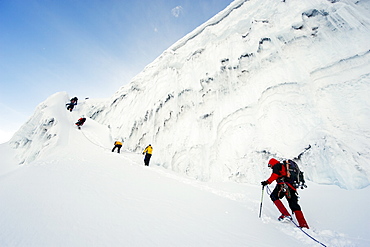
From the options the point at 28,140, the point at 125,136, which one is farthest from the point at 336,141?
the point at 28,140

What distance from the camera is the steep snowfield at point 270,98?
5.73 meters

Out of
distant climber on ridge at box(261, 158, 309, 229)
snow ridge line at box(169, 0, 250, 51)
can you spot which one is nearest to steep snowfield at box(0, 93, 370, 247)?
distant climber on ridge at box(261, 158, 309, 229)

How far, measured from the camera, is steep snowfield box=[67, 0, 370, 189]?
573 centimetres

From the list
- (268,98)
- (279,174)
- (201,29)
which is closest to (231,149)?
(268,98)

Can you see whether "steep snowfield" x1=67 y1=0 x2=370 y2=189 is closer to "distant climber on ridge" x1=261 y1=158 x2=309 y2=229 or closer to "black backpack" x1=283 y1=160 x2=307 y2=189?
"black backpack" x1=283 y1=160 x2=307 y2=189

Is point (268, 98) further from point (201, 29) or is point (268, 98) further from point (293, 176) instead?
point (201, 29)

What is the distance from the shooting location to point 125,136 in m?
15.3

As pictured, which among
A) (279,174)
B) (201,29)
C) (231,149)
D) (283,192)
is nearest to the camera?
(283,192)

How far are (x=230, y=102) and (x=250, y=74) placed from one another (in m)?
1.89

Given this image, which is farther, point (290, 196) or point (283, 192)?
Answer: point (283, 192)

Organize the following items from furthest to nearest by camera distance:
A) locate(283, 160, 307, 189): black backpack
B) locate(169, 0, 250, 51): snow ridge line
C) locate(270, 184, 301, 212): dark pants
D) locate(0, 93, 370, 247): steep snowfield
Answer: locate(169, 0, 250, 51): snow ridge line, locate(283, 160, 307, 189): black backpack, locate(270, 184, 301, 212): dark pants, locate(0, 93, 370, 247): steep snowfield

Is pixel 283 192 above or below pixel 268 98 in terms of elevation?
below

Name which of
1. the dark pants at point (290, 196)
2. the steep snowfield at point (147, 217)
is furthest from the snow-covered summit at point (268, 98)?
the dark pants at point (290, 196)

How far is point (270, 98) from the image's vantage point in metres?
7.95
